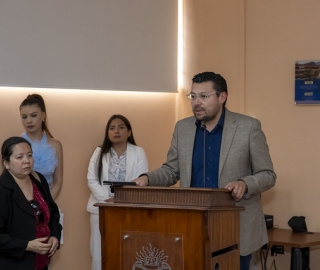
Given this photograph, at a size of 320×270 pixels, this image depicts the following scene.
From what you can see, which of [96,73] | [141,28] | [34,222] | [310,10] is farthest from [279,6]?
[34,222]

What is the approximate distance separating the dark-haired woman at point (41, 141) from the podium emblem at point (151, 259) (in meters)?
2.22

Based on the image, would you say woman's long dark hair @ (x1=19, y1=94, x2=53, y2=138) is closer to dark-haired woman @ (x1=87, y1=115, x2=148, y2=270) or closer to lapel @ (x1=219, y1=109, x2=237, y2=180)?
dark-haired woman @ (x1=87, y1=115, x2=148, y2=270)

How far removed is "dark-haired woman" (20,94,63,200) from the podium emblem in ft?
7.28

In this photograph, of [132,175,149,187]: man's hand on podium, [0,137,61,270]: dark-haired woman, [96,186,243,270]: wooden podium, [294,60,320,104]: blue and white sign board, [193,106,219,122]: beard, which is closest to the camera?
[96,186,243,270]: wooden podium

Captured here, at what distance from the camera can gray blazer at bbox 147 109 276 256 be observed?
3238 mm

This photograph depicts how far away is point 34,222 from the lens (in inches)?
140

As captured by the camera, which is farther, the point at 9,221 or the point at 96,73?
the point at 96,73

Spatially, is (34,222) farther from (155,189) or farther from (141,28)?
(141,28)

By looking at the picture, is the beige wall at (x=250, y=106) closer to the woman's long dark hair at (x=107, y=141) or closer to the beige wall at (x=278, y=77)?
the beige wall at (x=278, y=77)

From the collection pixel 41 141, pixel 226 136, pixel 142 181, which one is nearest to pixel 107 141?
pixel 41 141

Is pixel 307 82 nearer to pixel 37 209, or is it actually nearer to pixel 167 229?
pixel 37 209

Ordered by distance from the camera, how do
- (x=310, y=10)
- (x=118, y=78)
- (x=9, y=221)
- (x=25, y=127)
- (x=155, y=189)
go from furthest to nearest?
(x=118, y=78), (x=310, y=10), (x=25, y=127), (x=9, y=221), (x=155, y=189)

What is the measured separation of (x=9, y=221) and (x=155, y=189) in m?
1.14

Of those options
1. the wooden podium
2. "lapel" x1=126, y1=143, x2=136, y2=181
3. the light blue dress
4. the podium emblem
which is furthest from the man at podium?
"lapel" x1=126, y1=143, x2=136, y2=181
